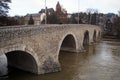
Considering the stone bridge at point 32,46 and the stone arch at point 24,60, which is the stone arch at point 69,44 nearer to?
the stone bridge at point 32,46

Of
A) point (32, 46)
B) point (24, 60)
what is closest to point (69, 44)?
point (24, 60)

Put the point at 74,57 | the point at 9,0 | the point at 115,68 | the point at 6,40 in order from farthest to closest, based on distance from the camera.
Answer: the point at 9,0 → the point at 74,57 → the point at 115,68 → the point at 6,40

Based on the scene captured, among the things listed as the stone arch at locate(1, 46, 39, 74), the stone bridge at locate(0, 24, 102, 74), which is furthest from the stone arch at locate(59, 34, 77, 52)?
the stone arch at locate(1, 46, 39, 74)

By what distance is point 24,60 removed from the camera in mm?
16312

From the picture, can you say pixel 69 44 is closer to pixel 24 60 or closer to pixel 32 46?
pixel 24 60

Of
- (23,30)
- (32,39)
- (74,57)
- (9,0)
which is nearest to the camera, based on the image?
(23,30)

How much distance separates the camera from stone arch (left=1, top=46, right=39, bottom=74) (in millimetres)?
15120

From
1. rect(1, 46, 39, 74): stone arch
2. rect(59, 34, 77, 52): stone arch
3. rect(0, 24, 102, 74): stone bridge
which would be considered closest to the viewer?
rect(0, 24, 102, 74): stone bridge

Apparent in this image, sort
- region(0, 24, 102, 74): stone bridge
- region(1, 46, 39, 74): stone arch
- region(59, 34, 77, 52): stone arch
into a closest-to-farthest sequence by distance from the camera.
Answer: region(0, 24, 102, 74): stone bridge
region(1, 46, 39, 74): stone arch
region(59, 34, 77, 52): stone arch

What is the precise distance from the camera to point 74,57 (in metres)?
24.5

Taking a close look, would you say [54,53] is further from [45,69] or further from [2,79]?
[2,79]

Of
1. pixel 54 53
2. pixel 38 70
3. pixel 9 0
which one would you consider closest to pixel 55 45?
pixel 54 53

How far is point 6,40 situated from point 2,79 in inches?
160

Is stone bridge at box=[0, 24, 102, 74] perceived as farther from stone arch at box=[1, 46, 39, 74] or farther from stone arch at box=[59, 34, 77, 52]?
stone arch at box=[59, 34, 77, 52]
